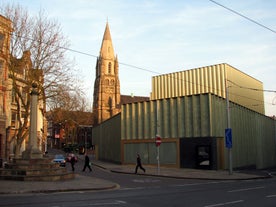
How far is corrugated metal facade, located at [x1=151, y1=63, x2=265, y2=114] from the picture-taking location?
44.3m

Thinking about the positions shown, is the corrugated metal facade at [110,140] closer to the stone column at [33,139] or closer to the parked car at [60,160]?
the parked car at [60,160]

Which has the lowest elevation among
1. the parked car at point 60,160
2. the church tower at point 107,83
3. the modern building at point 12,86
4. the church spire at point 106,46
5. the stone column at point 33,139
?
the parked car at point 60,160

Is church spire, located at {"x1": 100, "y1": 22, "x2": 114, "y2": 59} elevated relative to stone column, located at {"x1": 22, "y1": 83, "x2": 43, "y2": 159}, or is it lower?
elevated

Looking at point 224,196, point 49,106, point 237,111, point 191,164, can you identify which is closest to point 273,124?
point 237,111

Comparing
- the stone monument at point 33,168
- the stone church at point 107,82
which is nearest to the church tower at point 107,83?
the stone church at point 107,82

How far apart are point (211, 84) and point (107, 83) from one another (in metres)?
91.9

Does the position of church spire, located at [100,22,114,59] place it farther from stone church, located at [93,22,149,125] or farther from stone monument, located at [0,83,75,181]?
stone monument, located at [0,83,75,181]

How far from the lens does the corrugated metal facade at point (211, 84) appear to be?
44281 mm

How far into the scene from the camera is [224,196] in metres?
13.9

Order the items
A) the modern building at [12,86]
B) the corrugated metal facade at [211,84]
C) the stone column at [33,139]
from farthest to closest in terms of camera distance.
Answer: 1. the corrugated metal facade at [211,84]
2. the modern building at [12,86]
3. the stone column at [33,139]

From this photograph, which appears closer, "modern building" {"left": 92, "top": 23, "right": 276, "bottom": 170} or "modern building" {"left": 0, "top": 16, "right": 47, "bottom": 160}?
"modern building" {"left": 0, "top": 16, "right": 47, "bottom": 160}

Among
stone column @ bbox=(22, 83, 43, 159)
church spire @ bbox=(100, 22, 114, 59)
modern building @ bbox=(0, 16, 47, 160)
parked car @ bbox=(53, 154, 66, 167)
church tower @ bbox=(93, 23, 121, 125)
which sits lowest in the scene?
parked car @ bbox=(53, 154, 66, 167)

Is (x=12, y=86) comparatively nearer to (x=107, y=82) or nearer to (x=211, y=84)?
(x=211, y=84)

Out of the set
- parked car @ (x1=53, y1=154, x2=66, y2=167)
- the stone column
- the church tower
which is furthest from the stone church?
the stone column
